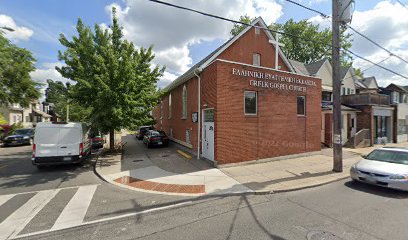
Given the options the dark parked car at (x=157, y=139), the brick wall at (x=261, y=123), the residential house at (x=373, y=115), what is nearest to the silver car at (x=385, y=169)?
the brick wall at (x=261, y=123)

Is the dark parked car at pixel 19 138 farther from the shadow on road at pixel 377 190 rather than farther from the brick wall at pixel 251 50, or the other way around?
the shadow on road at pixel 377 190

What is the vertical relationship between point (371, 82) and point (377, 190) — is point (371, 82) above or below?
above

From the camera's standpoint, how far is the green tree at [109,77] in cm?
1173

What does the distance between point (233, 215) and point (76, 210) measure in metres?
4.22

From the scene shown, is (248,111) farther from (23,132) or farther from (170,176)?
(23,132)

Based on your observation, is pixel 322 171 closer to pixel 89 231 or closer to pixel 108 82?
pixel 89 231

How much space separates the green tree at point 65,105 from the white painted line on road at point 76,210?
6997 mm

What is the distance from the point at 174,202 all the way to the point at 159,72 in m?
11.1

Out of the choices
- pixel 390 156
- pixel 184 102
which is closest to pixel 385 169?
pixel 390 156

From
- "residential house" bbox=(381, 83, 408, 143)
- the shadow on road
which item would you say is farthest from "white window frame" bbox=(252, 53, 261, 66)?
"residential house" bbox=(381, 83, 408, 143)

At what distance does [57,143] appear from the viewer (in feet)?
33.0

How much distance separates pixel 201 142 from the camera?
1218cm

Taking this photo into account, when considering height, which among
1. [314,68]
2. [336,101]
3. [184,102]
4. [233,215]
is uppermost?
[314,68]

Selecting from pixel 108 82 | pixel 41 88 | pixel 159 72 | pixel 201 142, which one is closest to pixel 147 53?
pixel 159 72
